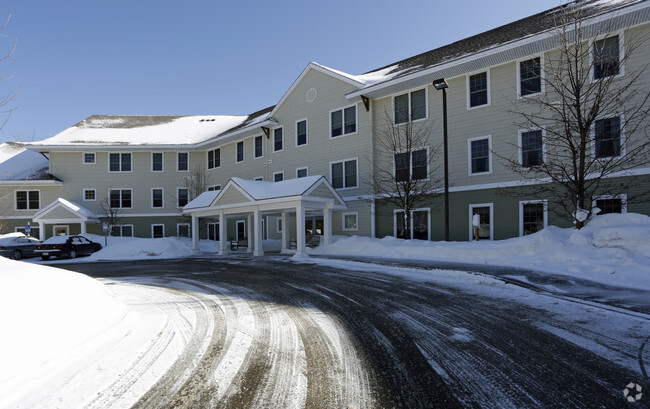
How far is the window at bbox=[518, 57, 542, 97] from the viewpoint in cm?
1786

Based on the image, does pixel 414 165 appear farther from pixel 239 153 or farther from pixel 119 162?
pixel 119 162

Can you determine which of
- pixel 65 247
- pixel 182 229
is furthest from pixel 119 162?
pixel 65 247

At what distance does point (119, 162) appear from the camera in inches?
1420

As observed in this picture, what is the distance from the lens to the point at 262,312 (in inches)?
268

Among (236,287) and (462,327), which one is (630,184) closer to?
(462,327)

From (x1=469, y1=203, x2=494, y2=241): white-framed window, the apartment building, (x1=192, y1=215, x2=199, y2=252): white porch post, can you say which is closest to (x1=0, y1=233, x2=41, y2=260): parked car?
the apartment building

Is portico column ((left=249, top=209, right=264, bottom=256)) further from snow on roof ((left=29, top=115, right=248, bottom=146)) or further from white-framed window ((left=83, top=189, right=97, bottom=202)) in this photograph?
white-framed window ((left=83, top=189, right=97, bottom=202))

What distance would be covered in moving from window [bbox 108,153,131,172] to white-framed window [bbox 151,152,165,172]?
2.22 m

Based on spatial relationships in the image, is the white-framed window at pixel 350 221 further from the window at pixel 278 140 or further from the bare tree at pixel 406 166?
the window at pixel 278 140

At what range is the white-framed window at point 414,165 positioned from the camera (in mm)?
21172

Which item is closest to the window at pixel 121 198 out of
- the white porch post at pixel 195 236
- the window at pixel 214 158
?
the window at pixel 214 158

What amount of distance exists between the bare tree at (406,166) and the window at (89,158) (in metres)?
27.9

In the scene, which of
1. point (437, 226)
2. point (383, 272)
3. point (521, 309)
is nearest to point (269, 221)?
point (437, 226)

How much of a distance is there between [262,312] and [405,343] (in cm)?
294
